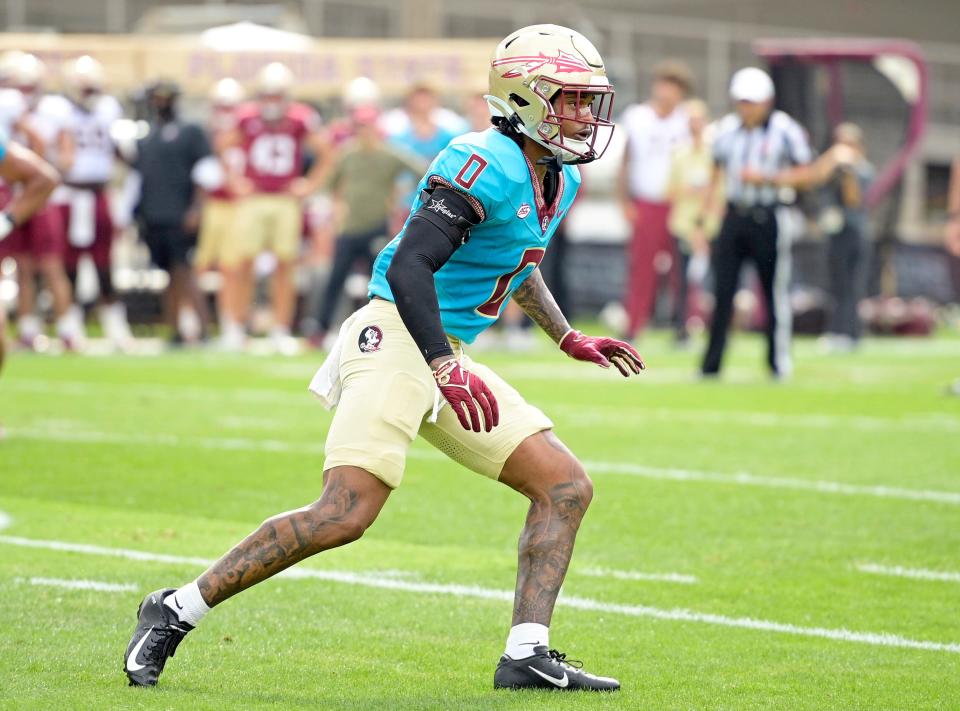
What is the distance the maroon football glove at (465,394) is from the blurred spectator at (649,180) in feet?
41.7

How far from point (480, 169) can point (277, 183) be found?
1247 cm

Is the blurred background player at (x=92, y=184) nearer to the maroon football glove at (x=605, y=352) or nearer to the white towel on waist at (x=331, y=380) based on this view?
the maroon football glove at (x=605, y=352)

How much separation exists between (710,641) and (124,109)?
18763mm

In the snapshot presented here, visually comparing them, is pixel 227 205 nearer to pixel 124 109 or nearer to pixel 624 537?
pixel 124 109

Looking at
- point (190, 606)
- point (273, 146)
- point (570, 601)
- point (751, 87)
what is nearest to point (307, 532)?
point (190, 606)

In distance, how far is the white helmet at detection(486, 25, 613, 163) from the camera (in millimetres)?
4891

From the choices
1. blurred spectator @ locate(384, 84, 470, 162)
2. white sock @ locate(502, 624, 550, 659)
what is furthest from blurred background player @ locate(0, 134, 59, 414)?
blurred spectator @ locate(384, 84, 470, 162)

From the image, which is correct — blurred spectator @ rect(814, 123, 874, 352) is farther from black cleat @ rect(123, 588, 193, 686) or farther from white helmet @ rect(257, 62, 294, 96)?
black cleat @ rect(123, 588, 193, 686)

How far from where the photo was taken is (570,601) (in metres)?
6.04

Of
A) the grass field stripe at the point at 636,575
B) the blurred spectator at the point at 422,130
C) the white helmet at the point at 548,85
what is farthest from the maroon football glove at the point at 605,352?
the blurred spectator at the point at 422,130

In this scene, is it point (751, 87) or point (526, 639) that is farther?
point (751, 87)

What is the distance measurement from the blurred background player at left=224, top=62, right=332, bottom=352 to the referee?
15.2 feet

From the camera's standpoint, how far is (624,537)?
7.24 metres

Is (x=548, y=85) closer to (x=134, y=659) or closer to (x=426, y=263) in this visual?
(x=426, y=263)
